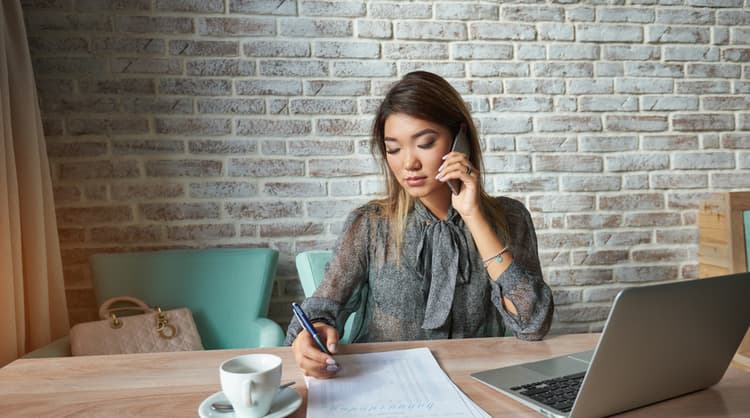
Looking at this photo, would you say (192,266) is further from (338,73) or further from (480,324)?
(480,324)

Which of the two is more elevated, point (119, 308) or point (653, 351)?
point (653, 351)

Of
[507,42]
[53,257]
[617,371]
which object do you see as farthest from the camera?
[507,42]

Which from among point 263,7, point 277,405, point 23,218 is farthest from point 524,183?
point 23,218

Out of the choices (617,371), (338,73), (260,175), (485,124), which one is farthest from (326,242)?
(617,371)

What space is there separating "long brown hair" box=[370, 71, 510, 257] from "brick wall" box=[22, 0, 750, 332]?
0.73 m

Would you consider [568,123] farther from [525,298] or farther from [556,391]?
[556,391]

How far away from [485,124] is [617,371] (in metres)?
1.72

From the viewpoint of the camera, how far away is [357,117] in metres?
2.17

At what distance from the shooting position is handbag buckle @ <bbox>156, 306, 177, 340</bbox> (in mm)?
1742

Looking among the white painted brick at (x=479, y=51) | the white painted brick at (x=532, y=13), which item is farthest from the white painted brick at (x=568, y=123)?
the white painted brick at (x=532, y=13)

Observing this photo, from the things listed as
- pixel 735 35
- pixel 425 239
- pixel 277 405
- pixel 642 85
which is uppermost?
pixel 735 35

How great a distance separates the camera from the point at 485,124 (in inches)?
88.4

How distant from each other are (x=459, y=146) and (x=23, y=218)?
4.72 feet

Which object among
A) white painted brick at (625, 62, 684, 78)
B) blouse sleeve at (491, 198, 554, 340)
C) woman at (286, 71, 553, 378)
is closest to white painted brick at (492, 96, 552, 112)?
white painted brick at (625, 62, 684, 78)
